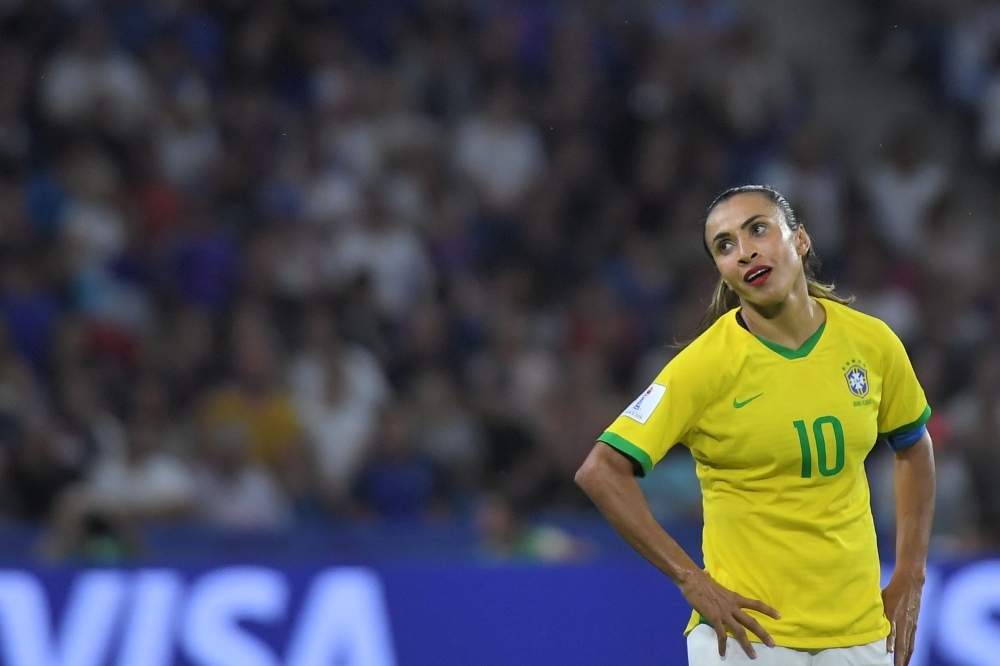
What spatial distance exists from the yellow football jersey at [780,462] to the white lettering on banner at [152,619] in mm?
3034

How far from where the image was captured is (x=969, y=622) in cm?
631

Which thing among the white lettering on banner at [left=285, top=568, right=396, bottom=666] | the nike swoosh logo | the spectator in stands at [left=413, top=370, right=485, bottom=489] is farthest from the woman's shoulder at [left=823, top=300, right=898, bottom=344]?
the spectator in stands at [left=413, top=370, right=485, bottom=489]

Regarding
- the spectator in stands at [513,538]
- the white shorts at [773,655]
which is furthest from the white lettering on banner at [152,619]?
the white shorts at [773,655]

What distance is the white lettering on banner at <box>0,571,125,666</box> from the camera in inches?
237

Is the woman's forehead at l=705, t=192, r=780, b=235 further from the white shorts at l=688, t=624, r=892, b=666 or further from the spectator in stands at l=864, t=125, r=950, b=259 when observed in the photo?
the spectator in stands at l=864, t=125, r=950, b=259

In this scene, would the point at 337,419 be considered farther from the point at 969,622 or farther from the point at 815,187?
the point at 815,187

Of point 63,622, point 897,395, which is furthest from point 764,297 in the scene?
point 63,622

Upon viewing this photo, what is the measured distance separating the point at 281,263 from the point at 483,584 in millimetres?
3653

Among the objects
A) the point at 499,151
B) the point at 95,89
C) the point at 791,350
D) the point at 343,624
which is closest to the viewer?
Answer: the point at 791,350

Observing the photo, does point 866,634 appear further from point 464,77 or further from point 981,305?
point 464,77

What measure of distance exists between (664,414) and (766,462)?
0.27m

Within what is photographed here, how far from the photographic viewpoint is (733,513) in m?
3.68

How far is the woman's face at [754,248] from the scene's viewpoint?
364 centimetres

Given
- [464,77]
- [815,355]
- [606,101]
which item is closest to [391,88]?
[464,77]
